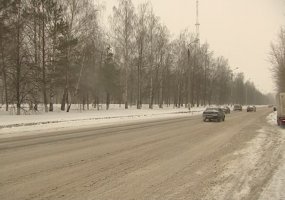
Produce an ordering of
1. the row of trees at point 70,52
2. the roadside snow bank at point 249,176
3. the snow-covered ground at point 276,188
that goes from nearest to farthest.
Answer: the snow-covered ground at point 276,188
the roadside snow bank at point 249,176
the row of trees at point 70,52

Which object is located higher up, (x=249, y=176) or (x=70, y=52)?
(x=70, y=52)

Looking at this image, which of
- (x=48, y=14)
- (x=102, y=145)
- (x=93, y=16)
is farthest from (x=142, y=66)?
(x=102, y=145)

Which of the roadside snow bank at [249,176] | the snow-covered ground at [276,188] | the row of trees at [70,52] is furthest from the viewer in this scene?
the row of trees at [70,52]

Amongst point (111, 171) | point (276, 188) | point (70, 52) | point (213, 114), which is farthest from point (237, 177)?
point (70, 52)

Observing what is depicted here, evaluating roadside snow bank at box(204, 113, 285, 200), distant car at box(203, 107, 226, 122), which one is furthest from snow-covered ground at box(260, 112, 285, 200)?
distant car at box(203, 107, 226, 122)

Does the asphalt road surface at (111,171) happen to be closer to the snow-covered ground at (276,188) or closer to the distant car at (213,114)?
the snow-covered ground at (276,188)

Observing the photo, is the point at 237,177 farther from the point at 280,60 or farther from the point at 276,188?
the point at 280,60

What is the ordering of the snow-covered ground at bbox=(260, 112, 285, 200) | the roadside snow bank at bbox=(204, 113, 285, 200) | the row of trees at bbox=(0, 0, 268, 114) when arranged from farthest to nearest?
the row of trees at bbox=(0, 0, 268, 114), the roadside snow bank at bbox=(204, 113, 285, 200), the snow-covered ground at bbox=(260, 112, 285, 200)

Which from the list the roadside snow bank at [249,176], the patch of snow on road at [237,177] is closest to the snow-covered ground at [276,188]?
the roadside snow bank at [249,176]

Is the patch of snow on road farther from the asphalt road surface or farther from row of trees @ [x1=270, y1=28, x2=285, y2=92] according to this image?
row of trees @ [x1=270, y1=28, x2=285, y2=92]

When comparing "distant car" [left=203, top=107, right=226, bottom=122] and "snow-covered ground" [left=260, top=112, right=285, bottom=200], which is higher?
"distant car" [left=203, top=107, right=226, bottom=122]

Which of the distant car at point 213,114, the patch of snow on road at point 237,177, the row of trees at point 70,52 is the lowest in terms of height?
the patch of snow on road at point 237,177

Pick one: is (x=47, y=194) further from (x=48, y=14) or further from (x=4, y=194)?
(x=48, y=14)

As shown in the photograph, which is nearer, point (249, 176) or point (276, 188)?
point (276, 188)
